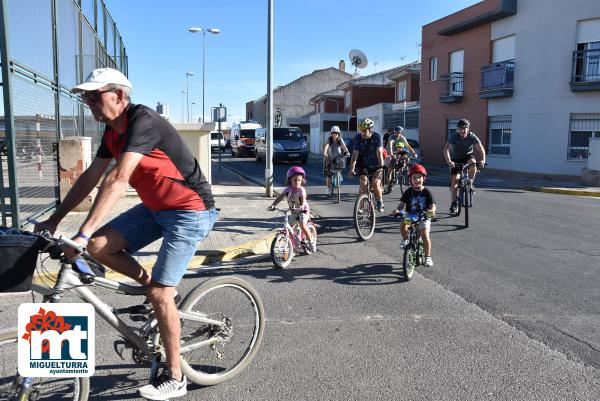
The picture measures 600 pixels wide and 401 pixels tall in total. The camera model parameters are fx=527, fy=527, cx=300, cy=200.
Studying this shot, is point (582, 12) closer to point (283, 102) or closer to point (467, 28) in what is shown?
point (467, 28)

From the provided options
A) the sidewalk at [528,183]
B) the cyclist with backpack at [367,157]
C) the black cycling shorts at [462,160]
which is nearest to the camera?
the cyclist with backpack at [367,157]

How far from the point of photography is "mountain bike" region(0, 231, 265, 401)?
267cm

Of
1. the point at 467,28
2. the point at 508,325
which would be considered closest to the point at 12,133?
the point at 508,325

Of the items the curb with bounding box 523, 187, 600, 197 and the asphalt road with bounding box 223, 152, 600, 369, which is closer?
the asphalt road with bounding box 223, 152, 600, 369

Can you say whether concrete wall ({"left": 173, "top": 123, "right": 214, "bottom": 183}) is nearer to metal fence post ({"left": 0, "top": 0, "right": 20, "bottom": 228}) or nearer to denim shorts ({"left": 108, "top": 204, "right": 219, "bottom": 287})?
metal fence post ({"left": 0, "top": 0, "right": 20, "bottom": 228})

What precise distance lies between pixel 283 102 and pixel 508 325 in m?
65.3

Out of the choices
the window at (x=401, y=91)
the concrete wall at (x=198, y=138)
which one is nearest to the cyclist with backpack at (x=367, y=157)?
the concrete wall at (x=198, y=138)

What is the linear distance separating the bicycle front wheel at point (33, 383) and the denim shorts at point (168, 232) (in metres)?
0.69

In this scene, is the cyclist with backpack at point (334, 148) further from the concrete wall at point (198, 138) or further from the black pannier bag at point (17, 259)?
the black pannier bag at point (17, 259)

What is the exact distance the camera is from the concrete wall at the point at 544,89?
20.5 meters

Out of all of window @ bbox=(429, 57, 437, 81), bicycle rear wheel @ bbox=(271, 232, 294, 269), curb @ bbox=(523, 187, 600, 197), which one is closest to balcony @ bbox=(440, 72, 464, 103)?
window @ bbox=(429, 57, 437, 81)

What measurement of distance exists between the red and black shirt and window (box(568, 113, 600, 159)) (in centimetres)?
2061

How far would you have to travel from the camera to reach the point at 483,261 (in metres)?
6.85

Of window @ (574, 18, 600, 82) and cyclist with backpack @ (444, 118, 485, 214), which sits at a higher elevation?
window @ (574, 18, 600, 82)
